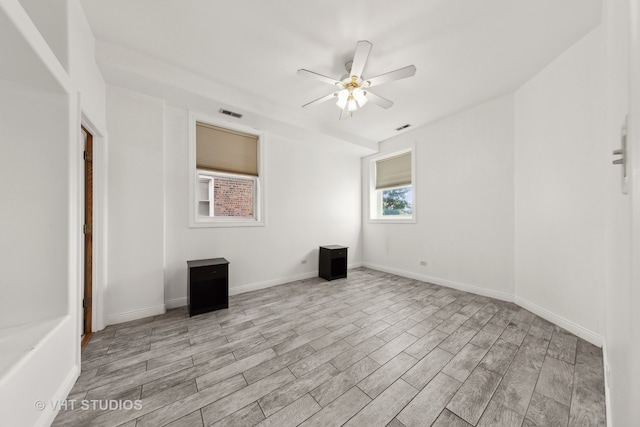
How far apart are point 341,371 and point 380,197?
13.2 feet

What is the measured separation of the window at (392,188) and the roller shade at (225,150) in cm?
276

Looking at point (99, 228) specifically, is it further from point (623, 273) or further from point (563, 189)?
point (563, 189)

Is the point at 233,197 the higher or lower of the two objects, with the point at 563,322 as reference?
higher

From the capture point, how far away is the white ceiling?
73.2 inches

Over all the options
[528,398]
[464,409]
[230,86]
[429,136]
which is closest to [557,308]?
[528,398]

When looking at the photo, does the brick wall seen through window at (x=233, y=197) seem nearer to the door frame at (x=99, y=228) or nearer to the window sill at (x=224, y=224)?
the window sill at (x=224, y=224)

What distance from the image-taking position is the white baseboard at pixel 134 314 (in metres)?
2.47

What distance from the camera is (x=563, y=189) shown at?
2391 mm

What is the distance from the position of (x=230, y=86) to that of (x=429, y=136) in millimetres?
3331

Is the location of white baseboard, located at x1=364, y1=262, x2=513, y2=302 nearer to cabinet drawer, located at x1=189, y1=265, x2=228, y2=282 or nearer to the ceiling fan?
the ceiling fan

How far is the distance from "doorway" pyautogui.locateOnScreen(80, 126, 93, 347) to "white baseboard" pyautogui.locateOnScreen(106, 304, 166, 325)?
200mm

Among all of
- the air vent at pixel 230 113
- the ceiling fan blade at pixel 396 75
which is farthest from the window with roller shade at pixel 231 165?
the ceiling fan blade at pixel 396 75

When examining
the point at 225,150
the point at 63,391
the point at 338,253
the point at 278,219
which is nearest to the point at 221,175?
the point at 225,150

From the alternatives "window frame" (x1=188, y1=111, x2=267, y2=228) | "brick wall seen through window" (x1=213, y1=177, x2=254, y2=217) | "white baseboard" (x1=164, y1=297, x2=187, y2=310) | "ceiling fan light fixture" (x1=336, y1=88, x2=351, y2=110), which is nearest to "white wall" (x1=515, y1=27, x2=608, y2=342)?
"ceiling fan light fixture" (x1=336, y1=88, x2=351, y2=110)
